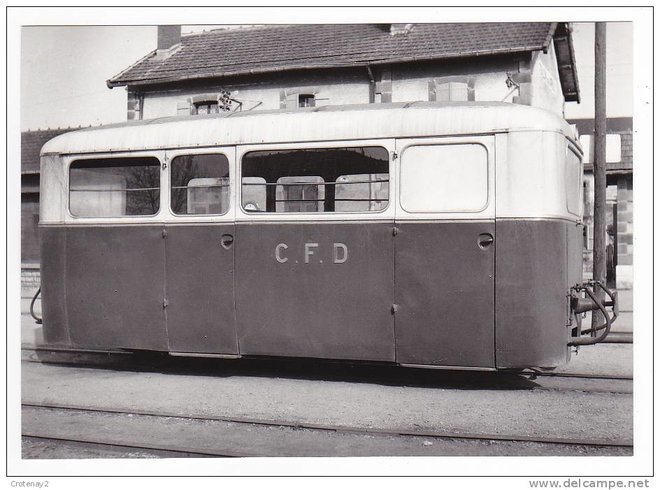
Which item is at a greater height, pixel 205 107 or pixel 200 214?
pixel 205 107

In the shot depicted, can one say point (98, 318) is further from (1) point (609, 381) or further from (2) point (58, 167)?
(1) point (609, 381)

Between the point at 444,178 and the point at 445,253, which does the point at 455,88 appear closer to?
the point at 444,178

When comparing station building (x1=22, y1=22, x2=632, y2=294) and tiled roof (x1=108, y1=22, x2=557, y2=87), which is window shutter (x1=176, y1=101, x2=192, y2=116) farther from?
tiled roof (x1=108, y1=22, x2=557, y2=87)

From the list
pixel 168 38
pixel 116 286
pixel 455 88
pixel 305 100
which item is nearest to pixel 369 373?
pixel 116 286

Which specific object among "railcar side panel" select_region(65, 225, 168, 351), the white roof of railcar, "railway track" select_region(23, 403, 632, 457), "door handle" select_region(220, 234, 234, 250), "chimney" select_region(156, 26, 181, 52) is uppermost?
"chimney" select_region(156, 26, 181, 52)

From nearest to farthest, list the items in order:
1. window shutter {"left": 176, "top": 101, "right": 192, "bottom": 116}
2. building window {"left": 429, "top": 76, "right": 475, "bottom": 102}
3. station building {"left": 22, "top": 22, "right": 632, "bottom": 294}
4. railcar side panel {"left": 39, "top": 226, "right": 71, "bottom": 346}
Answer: railcar side panel {"left": 39, "top": 226, "right": 71, "bottom": 346} < station building {"left": 22, "top": 22, "right": 632, "bottom": 294} < building window {"left": 429, "top": 76, "right": 475, "bottom": 102} < window shutter {"left": 176, "top": 101, "right": 192, "bottom": 116}

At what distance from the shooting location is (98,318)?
6324 mm

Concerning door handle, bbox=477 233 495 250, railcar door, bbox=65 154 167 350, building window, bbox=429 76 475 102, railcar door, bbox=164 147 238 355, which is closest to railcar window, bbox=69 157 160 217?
railcar door, bbox=65 154 167 350

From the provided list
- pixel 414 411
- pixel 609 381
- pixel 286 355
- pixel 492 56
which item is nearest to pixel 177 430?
pixel 286 355

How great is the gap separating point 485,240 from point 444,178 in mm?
618

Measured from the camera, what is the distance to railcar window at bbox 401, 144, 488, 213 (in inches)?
210

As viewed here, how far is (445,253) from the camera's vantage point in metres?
5.39

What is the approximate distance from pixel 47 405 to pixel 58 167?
2.39 m
